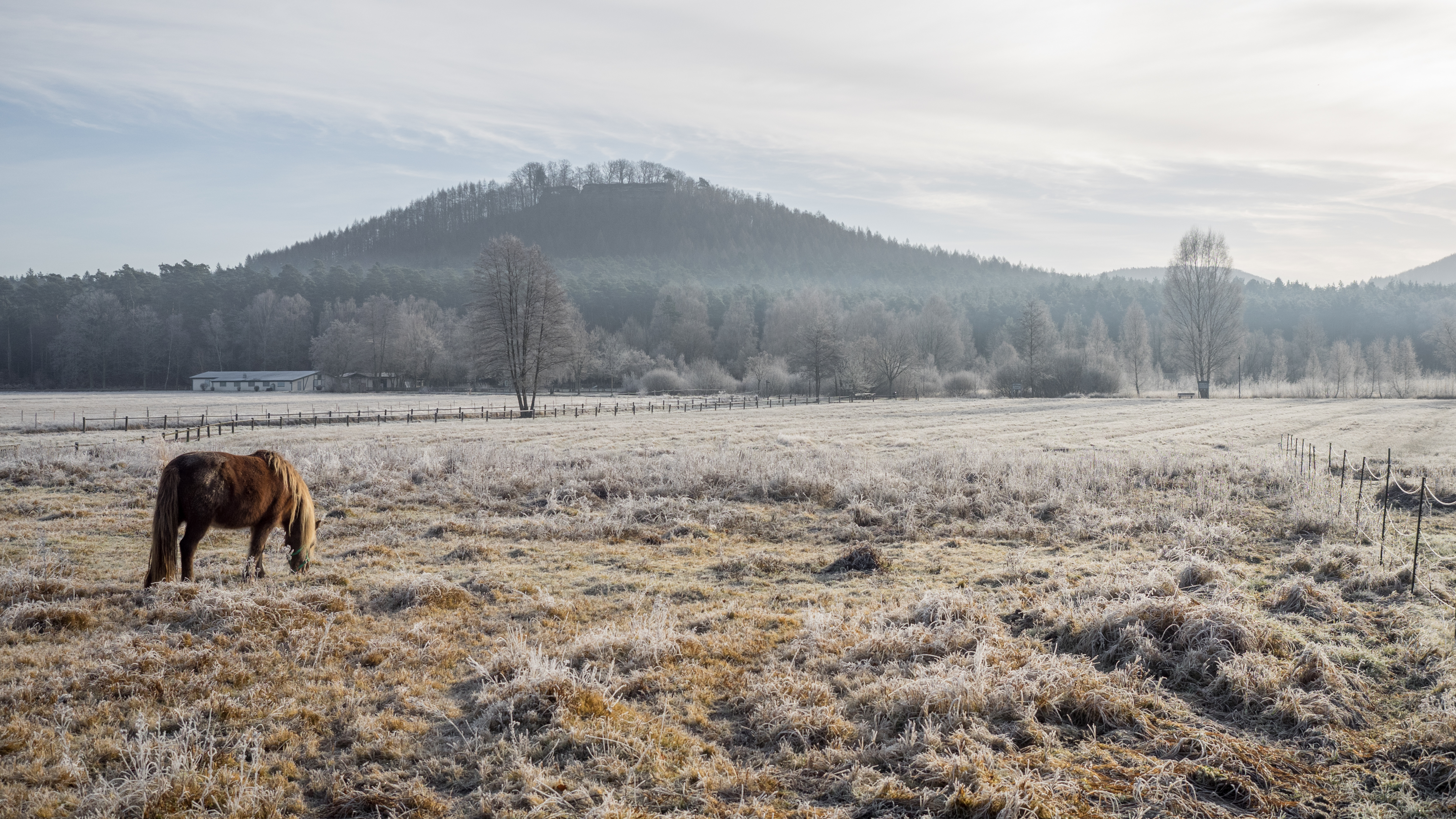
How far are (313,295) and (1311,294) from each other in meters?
176

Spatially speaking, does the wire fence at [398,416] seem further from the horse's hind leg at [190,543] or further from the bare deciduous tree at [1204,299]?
the bare deciduous tree at [1204,299]

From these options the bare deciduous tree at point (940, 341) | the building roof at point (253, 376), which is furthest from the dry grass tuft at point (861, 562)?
the building roof at point (253, 376)

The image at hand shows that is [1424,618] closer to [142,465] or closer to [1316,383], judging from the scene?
[142,465]

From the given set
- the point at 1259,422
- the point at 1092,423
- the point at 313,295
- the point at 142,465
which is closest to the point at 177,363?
the point at 313,295

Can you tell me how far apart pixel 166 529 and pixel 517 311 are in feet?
146

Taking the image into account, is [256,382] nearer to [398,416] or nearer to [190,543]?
[398,416]

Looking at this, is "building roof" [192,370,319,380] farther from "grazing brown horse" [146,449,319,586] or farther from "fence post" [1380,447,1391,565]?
"fence post" [1380,447,1391,565]

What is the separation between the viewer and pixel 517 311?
50.9 metres

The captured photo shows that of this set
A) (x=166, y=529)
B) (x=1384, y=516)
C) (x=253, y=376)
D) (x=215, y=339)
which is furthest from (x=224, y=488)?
(x=215, y=339)

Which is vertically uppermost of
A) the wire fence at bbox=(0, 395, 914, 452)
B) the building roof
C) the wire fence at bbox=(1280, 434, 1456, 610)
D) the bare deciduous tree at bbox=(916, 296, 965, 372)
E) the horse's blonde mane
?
the bare deciduous tree at bbox=(916, 296, 965, 372)

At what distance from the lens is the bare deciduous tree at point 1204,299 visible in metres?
72.8

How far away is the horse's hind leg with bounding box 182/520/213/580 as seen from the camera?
314 inches

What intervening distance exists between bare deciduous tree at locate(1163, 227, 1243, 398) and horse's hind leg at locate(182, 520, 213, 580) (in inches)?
3202

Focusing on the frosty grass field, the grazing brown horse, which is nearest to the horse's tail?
the grazing brown horse
